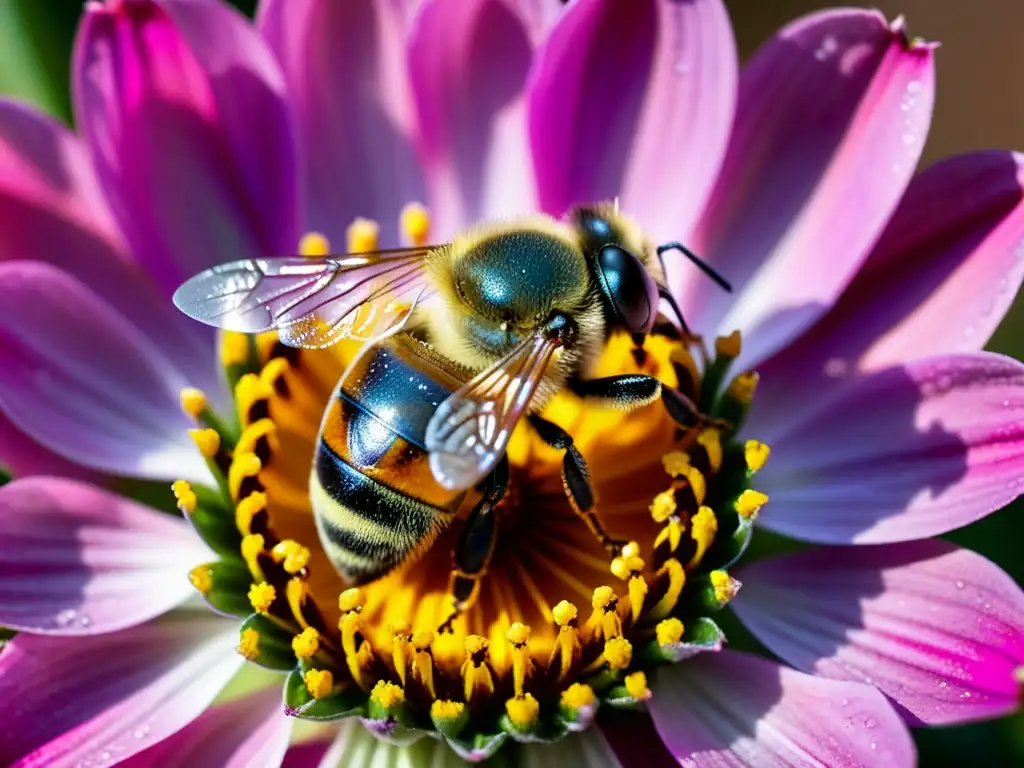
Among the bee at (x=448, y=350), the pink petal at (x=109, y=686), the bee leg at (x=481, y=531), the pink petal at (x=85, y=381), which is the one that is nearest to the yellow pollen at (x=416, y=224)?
the bee at (x=448, y=350)

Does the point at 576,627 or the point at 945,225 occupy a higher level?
the point at 945,225

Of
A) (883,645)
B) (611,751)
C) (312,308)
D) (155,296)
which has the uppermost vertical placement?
(312,308)

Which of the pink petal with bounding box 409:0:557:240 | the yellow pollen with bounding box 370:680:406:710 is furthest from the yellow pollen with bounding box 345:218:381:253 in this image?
the yellow pollen with bounding box 370:680:406:710

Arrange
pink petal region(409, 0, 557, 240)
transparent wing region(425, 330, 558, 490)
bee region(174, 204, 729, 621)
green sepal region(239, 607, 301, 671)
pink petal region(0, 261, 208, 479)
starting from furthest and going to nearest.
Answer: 1. pink petal region(409, 0, 557, 240)
2. pink petal region(0, 261, 208, 479)
3. green sepal region(239, 607, 301, 671)
4. bee region(174, 204, 729, 621)
5. transparent wing region(425, 330, 558, 490)

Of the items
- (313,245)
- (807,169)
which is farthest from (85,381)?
(807,169)

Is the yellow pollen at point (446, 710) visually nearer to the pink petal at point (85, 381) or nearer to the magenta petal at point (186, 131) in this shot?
the pink petal at point (85, 381)

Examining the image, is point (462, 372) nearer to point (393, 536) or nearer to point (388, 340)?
point (388, 340)

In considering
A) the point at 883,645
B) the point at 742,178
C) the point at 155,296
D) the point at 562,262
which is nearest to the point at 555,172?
the point at 742,178

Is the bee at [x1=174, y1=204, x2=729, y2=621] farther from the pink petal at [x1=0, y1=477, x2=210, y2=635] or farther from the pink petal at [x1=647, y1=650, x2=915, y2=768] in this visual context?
the pink petal at [x1=0, y1=477, x2=210, y2=635]
